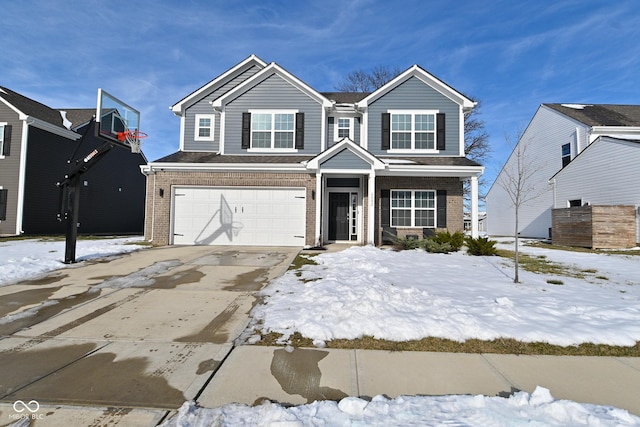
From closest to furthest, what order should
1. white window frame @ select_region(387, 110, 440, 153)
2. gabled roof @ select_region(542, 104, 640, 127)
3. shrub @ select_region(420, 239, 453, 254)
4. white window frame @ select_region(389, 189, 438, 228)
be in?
shrub @ select_region(420, 239, 453, 254) → white window frame @ select_region(389, 189, 438, 228) → white window frame @ select_region(387, 110, 440, 153) → gabled roof @ select_region(542, 104, 640, 127)

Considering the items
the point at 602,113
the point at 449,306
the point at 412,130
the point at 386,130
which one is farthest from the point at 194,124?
the point at 602,113

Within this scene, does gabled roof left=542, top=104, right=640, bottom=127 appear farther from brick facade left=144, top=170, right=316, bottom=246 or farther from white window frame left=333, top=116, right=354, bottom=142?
brick facade left=144, top=170, right=316, bottom=246

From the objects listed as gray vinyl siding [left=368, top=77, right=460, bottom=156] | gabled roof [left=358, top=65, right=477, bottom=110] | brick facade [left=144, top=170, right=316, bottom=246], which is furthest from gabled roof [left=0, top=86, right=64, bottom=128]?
gray vinyl siding [left=368, top=77, right=460, bottom=156]

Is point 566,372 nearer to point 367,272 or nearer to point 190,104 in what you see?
point 367,272

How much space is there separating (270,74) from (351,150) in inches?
219

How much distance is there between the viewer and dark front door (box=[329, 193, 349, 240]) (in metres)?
13.5

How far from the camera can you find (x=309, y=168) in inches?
475

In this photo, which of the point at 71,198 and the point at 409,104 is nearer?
the point at 71,198

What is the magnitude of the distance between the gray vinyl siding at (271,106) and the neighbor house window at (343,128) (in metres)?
1.04

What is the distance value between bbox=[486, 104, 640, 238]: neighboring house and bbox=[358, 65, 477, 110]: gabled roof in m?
3.64

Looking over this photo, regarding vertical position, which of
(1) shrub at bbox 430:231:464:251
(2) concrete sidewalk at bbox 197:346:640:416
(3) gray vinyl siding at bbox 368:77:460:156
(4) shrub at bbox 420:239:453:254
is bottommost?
(2) concrete sidewalk at bbox 197:346:640:416

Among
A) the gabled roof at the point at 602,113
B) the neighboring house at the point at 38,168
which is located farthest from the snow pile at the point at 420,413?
the gabled roof at the point at 602,113

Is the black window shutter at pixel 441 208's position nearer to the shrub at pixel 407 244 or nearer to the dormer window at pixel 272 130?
the shrub at pixel 407 244

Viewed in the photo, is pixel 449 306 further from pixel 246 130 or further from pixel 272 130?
pixel 246 130
